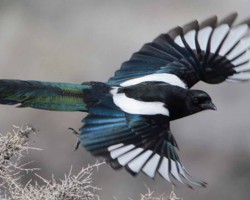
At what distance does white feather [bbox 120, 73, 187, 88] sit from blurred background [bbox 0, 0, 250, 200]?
5.63 feet

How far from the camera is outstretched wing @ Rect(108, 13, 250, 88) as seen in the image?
154 inches

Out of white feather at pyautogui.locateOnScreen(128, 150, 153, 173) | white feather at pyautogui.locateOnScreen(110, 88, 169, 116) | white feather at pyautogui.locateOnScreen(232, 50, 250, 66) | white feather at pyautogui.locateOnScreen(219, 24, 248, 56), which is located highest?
white feather at pyautogui.locateOnScreen(219, 24, 248, 56)

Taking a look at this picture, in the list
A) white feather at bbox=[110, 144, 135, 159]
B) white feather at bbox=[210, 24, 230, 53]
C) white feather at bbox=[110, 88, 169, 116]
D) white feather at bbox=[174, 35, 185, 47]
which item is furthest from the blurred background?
white feather at bbox=[110, 144, 135, 159]

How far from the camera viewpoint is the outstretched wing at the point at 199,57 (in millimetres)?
3918

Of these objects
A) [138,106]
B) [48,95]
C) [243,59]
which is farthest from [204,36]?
[48,95]

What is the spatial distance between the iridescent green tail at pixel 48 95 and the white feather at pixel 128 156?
34 cm

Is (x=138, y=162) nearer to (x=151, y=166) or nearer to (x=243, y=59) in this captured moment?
(x=151, y=166)

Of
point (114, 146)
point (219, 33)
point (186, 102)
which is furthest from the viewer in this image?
point (219, 33)

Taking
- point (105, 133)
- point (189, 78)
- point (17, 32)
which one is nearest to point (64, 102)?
point (105, 133)

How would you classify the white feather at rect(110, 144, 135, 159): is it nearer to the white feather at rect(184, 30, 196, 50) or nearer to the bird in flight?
the bird in flight

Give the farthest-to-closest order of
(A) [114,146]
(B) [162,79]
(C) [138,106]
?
(B) [162,79]
(C) [138,106]
(A) [114,146]

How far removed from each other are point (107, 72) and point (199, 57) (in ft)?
10.7

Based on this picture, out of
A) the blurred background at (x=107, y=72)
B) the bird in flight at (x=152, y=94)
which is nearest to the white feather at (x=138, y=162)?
the bird in flight at (x=152, y=94)

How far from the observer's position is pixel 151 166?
3150 millimetres
